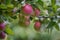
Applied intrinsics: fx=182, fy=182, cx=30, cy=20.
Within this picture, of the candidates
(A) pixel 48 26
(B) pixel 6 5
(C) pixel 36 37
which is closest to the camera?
(B) pixel 6 5

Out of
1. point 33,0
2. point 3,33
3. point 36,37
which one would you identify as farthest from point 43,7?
point 36,37

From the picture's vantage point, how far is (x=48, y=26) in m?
0.64

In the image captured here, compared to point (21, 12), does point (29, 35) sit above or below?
below

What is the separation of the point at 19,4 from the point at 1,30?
0.10 m

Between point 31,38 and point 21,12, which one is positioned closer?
point 21,12

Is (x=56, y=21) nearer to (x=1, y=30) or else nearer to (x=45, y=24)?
(x=45, y=24)

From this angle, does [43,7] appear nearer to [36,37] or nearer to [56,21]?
[56,21]

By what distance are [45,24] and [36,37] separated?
1.68 meters

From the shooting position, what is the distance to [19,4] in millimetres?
558

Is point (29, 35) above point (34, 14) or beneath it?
beneath

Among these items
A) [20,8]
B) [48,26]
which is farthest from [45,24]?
[20,8]

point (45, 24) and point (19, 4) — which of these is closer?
point (19, 4)

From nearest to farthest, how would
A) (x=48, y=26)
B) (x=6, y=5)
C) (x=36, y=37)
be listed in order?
(x=6, y=5) → (x=48, y=26) → (x=36, y=37)

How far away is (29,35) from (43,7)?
1.89 metres
